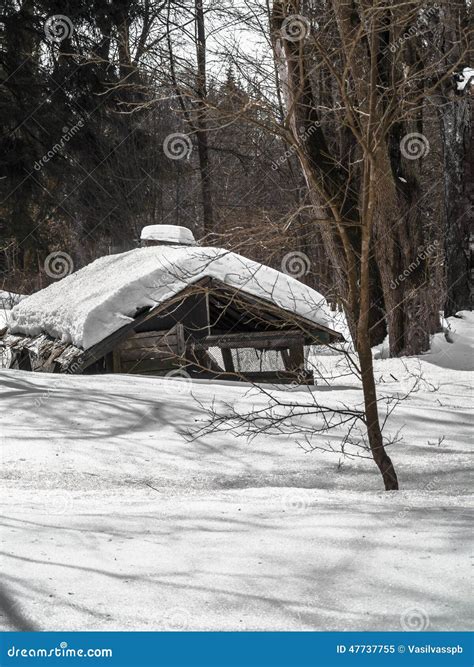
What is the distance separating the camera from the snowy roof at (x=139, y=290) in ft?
45.0

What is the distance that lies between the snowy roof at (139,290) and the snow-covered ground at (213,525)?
341cm

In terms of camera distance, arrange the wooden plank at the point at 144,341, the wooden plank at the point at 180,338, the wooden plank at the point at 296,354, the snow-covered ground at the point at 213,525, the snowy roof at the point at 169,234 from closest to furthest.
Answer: the snow-covered ground at the point at 213,525
the wooden plank at the point at 180,338
the wooden plank at the point at 144,341
the wooden plank at the point at 296,354
the snowy roof at the point at 169,234

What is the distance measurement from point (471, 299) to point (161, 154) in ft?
42.2

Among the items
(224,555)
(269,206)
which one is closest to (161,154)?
(269,206)

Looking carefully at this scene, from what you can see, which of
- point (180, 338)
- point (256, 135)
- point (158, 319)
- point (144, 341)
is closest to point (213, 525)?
point (180, 338)

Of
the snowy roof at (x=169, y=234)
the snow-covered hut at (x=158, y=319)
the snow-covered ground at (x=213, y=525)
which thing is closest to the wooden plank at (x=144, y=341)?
the snow-covered hut at (x=158, y=319)

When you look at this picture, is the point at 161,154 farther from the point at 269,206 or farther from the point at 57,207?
the point at 269,206

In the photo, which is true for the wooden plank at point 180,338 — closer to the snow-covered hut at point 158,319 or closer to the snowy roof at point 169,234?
the snow-covered hut at point 158,319

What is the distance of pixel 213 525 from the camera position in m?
5.24

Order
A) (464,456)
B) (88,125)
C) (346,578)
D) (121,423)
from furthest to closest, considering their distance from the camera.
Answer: (88,125) < (121,423) < (464,456) < (346,578)

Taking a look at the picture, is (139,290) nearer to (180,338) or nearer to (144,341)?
(144,341)

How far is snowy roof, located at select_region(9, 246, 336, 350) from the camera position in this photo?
1370 cm

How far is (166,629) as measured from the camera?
3549 mm

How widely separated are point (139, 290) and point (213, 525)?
9310 millimetres
